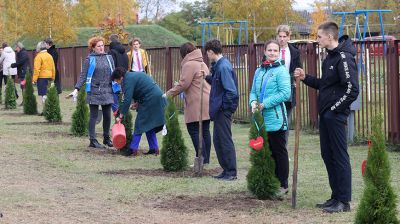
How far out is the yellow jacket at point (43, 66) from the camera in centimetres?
1995

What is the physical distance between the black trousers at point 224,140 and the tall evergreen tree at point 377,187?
3722 millimetres

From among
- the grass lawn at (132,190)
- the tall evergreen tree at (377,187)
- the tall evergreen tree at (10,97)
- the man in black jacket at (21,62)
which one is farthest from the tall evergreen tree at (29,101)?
the tall evergreen tree at (377,187)

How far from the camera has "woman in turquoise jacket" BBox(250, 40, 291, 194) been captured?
927 cm

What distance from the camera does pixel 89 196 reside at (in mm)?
9844

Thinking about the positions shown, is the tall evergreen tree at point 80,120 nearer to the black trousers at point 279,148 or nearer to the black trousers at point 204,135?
the black trousers at point 204,135

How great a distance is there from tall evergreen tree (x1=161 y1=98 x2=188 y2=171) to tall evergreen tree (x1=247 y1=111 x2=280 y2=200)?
96.9 inches

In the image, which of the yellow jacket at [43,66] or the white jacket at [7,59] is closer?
the yellow jacket at [43,66]

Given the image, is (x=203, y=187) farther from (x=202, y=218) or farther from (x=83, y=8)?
(x=83, y=8)

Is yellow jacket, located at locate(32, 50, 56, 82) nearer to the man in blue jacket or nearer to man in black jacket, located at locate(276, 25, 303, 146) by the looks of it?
the man in blue jacket

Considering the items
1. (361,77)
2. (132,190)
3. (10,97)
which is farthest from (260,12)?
(132,190)

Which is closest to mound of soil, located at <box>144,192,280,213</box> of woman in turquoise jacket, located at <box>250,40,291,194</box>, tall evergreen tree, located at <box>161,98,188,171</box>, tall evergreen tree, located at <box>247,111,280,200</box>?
tall evergreen tree, located at <box>247,111,280,200</box>

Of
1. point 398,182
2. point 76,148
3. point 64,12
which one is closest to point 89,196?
point 398,182

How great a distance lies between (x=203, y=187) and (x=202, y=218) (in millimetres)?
1849

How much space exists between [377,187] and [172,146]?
15.6 ft
